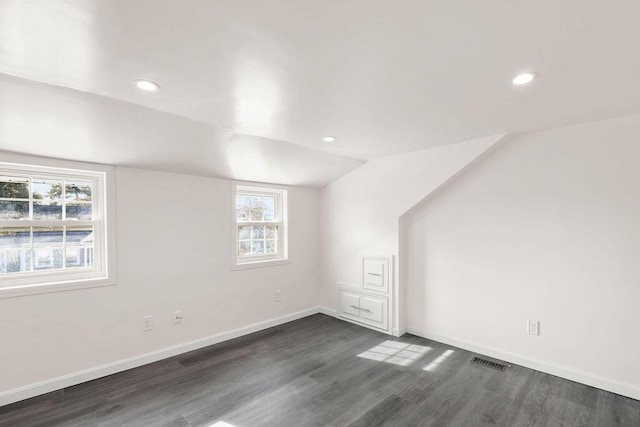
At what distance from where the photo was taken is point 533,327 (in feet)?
9.43

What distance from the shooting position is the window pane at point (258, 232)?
4164mm

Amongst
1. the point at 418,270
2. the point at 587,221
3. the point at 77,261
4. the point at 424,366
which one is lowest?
the point at 424,366

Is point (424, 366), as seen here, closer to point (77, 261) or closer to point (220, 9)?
point (220, 9)

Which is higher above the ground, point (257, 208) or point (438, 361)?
point (257, 208)

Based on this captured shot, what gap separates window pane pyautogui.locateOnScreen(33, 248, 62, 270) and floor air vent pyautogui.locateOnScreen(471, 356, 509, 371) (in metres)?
4.02

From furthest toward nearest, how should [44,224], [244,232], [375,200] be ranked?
1. [244,232]
2. [375,200]
3. [44,224]

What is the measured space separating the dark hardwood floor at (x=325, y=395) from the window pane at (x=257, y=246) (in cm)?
132

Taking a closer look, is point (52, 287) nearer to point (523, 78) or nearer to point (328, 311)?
point (328, 311)

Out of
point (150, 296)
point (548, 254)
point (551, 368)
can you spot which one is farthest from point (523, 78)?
point (150, 296)

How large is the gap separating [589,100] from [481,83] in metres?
0.93

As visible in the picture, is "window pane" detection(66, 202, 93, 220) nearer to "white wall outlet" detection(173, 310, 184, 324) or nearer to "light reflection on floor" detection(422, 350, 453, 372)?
"white wall outlet" detection(173, 310, 184, 324)

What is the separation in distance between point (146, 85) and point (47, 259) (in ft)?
6.58

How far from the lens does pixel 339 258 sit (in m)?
4.40

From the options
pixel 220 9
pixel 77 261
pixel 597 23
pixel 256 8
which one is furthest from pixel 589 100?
pixel 77 261
